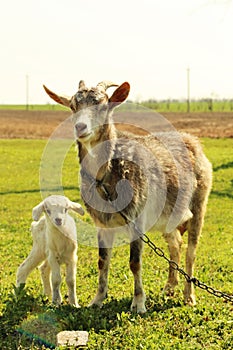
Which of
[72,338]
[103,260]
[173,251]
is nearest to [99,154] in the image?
[103,260]

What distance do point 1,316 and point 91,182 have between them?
1809 mm

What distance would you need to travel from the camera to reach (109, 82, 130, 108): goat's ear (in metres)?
6.24

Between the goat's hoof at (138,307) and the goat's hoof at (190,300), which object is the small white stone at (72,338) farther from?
the goat's hoof at (190,300)

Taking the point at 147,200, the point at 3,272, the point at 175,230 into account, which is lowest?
the point at 3,272

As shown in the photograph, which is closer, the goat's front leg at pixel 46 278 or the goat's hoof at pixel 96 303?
the goat's hoof at pixel 96 303

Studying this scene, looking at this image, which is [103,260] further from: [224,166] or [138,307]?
[224,166]

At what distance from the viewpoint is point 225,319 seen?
6.27 meters

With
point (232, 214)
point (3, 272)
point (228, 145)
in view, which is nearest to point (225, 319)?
point (3, 272)

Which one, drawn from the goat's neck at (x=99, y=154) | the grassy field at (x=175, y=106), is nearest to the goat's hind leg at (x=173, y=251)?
the goat's neck at (x=99, y=154)

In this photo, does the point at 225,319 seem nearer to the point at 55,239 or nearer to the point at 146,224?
the point at 146,224

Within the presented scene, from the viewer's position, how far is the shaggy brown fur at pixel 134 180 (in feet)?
20.4

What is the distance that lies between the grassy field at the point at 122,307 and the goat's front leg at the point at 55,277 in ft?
0.44

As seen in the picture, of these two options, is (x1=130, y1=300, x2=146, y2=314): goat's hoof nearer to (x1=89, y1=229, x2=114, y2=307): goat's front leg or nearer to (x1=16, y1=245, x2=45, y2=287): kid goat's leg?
(x1=89, y1=229, x2=114, y2=307): goat's front leg

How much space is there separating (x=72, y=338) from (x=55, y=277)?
127cm
